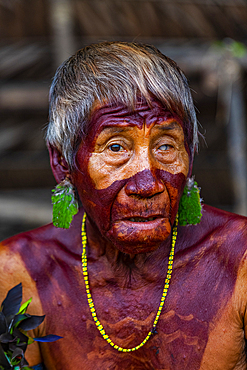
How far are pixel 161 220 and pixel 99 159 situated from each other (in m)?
0.42

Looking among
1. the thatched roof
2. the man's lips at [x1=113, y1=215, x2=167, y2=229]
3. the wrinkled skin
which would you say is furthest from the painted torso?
the thatched roof

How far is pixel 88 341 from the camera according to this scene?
208 centimetres

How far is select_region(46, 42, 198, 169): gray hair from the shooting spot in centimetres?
190

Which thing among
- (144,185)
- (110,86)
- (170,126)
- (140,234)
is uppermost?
(110,86)

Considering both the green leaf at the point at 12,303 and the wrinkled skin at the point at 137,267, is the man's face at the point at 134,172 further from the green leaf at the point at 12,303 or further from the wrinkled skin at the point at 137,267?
the green leaf at the point at 12,303

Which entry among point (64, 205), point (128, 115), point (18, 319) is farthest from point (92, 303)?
point (128, 115)

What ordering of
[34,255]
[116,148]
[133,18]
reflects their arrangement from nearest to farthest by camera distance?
[116,148], [34,255], [133,18]

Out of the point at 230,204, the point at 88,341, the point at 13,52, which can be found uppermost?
the point at 13,52

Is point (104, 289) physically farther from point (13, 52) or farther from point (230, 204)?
point (230, 204)

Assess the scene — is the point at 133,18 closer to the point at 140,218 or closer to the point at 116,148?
the point at 116,148

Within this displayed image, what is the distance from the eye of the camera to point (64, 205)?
2188 millimetres

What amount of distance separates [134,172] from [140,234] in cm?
29

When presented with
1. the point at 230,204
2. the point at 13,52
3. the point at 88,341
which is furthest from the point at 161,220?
the point at 230,204

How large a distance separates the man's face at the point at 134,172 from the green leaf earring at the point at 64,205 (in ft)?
0.69
